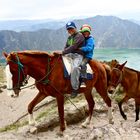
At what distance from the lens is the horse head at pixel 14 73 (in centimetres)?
935

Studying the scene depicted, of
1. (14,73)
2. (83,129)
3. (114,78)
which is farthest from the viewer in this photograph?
(114,78)

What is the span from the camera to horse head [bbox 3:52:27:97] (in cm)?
935

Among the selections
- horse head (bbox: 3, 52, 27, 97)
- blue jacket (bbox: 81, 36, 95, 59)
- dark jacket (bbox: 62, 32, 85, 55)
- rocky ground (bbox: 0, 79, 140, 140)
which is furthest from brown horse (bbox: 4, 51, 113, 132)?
blue jacket (bbox: 81, 36, 95, 59)

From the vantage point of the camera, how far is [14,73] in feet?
30.9

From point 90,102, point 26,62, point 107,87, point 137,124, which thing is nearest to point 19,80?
point 26,62

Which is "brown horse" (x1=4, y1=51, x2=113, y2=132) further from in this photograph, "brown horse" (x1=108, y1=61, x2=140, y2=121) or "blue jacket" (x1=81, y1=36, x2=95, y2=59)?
"brown horse" (x1=108, y1=61, x2=140, y2=121)

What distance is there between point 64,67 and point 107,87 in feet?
8.88

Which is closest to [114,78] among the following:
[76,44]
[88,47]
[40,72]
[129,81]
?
[129,81]

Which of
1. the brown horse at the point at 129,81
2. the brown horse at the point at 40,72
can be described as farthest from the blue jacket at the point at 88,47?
the brown horse at the point at 129,81

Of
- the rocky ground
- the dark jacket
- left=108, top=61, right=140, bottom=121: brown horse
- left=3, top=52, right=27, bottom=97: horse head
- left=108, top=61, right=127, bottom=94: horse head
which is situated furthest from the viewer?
left=108, top=61, right=140, bottom=121: brown horse

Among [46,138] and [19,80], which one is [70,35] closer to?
[19,80]

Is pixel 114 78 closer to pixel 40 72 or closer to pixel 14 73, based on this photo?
pixel 40 72

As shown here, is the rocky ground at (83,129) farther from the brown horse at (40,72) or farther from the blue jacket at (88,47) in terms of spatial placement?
the blue jacket at (88,47)

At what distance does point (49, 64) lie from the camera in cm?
1018
